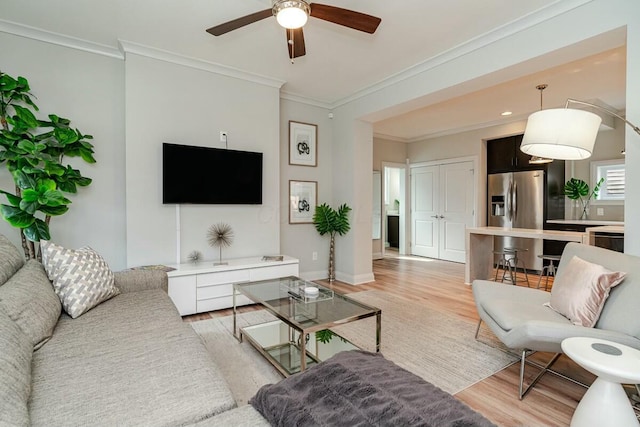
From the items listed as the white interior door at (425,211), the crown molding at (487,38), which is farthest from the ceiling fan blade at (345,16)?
the white interior door at (425,211)

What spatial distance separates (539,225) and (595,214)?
946mm

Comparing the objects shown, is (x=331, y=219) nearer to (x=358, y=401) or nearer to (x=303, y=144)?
(x=303, y=144)

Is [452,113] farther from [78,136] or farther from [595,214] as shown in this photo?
[78,136]

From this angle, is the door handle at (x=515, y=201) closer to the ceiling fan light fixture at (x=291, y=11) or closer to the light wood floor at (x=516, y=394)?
the light wood floor at (x=516, y=394)

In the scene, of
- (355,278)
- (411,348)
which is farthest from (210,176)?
(411,348)

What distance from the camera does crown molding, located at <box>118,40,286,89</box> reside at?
10.4 ft

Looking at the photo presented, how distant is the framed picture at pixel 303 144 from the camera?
15.0 feet

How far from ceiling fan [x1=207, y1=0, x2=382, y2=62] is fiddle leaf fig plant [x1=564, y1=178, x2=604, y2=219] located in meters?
4.87

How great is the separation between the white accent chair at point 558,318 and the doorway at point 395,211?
16.5ft

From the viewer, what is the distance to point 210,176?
11.9 ft

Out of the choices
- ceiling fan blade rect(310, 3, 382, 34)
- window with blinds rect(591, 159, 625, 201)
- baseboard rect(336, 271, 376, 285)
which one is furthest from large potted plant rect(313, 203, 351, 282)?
window with blinds rect(591, 159, 625, 201)

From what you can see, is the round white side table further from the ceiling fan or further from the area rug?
the ceiling fan

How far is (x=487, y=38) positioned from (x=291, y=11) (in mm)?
1954

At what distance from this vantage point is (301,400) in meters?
1.02
